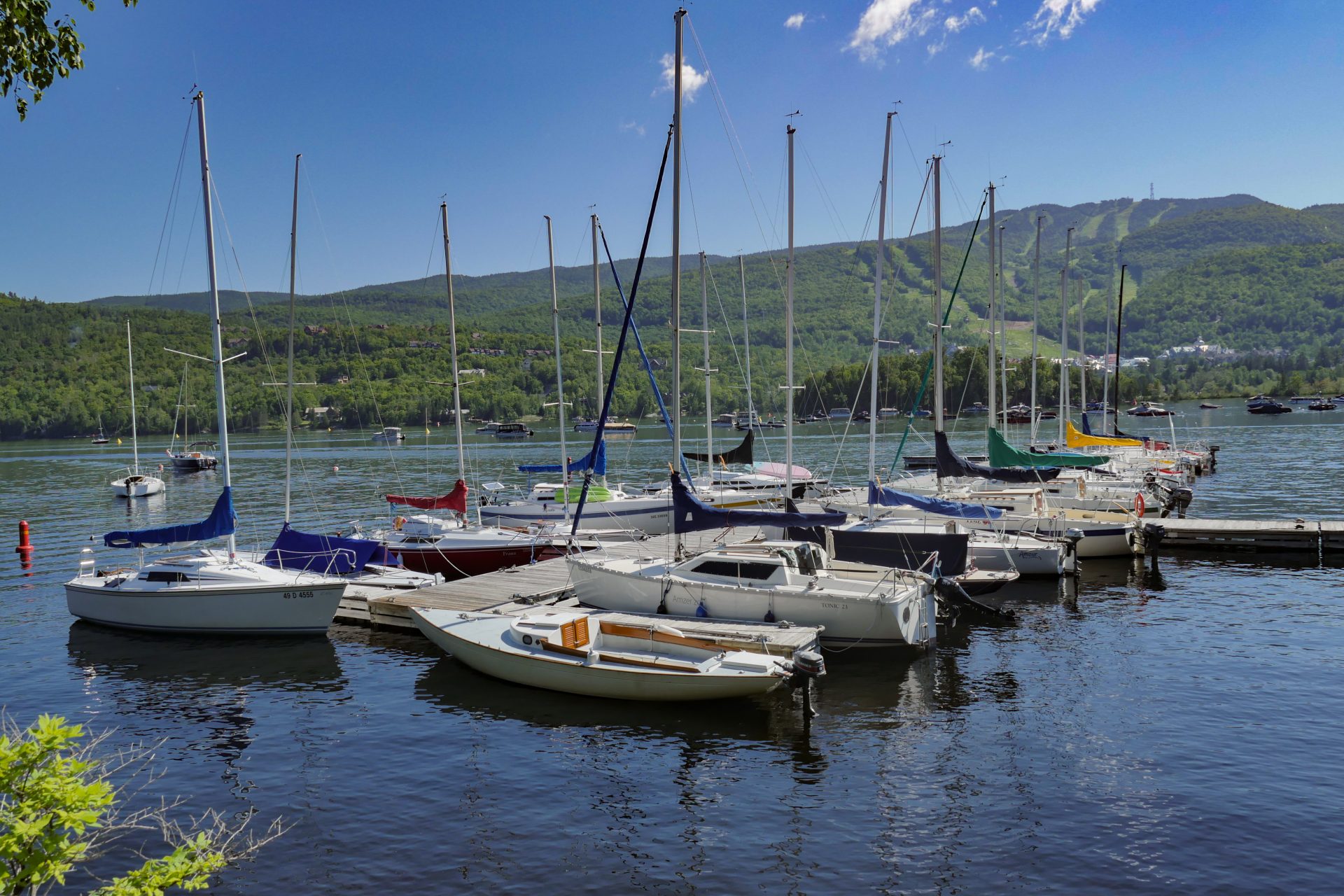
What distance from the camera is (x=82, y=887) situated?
1271 cm

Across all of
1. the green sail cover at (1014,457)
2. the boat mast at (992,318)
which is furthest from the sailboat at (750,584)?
the boat mast at (992,318)

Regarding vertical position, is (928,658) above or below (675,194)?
below

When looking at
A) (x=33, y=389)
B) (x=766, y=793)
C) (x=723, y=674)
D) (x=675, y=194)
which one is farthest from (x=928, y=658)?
(x=33, y=389)

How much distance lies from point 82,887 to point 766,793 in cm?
1004

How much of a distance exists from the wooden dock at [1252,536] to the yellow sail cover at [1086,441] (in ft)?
67.4

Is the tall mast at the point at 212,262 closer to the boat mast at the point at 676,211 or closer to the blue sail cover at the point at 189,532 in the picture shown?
the blue sail cover at the point at 189,532

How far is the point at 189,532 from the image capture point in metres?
26.2

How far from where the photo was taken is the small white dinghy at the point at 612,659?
18078 millimetres

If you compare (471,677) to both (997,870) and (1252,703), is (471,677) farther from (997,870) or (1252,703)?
(1252,703)

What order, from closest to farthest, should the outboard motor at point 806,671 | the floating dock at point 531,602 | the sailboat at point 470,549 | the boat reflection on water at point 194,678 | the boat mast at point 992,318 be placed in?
the outboard motor at point 806,671 < the boat reflection on water at point 194,678 < the floating dock at point 531,602 < the sailboat at point 470,549 < the boat mast at point 992,318

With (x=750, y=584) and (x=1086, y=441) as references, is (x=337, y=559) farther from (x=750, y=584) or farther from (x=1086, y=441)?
(x=1086, y=441)

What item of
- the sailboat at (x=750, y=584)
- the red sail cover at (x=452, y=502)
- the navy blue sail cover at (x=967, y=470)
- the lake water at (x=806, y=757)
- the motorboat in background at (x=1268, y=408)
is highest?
the motorboat in background at (x=1268, y=408)

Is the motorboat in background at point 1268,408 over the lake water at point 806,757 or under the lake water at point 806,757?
over

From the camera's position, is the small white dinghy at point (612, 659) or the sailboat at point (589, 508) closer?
the small white dinghy at point (612, 659)
